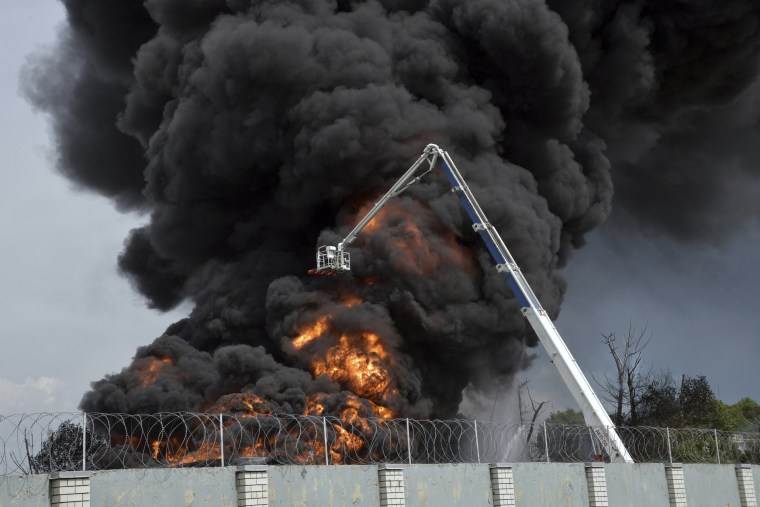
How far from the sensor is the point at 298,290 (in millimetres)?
37812

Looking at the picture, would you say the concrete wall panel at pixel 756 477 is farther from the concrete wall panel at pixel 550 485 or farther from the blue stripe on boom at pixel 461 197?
the blue stripe on boom at pixel 461 197

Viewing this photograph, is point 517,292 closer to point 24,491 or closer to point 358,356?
point 358,356

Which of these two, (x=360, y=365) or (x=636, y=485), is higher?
(x=360, y=365)

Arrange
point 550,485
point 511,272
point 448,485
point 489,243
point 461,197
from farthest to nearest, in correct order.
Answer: point 461,197 → point 489,243 → point 511,272 → point 550,485 → point 448,485

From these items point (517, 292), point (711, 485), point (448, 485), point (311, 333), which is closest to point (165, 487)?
point (448, 485)

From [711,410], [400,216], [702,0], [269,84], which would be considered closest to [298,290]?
[400,216]

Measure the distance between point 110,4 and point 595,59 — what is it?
946 inches

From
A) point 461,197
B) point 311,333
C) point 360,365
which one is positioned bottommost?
point 360,365

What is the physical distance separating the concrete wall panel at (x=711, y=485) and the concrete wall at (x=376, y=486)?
0.10 feet

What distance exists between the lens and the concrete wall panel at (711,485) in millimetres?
28000

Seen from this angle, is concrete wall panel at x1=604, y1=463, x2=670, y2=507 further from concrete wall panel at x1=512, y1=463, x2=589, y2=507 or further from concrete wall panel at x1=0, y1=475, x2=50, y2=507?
concrete wall panel at x1=0, y1=475, x2=50, y2=507

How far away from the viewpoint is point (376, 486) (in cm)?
1984

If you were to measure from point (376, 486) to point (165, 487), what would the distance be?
4.82 metres

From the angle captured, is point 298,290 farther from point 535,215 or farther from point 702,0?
point 702,0
